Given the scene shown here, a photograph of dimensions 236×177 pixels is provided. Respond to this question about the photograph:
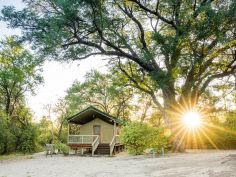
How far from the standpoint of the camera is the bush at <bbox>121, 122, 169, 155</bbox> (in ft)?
65.2

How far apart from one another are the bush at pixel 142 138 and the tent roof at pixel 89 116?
7152 millimetres

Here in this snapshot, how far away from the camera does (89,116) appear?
31.5 metres

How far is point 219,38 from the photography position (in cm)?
1543

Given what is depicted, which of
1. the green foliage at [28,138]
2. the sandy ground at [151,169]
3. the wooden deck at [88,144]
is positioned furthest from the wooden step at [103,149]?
the sandy ground at [151,169]

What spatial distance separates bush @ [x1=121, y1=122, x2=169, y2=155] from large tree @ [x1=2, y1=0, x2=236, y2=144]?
58.0 inches

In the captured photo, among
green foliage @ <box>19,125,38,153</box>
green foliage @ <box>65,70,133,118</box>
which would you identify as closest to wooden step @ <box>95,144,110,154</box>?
green foliage @ <box>19,125,38,153</box>

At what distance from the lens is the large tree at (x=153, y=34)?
50.2ft

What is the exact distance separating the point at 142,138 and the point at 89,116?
1232 cm

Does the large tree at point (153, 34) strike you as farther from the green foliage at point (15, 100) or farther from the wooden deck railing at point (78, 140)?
the green foliage at point (15, 100)

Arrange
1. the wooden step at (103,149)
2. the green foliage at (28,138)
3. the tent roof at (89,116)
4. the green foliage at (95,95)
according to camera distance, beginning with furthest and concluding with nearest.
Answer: the green foliage at (95,95), the green foliage at (28,138), the tent roof at (89,116), the wooden step at (103,149)

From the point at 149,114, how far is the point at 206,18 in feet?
107

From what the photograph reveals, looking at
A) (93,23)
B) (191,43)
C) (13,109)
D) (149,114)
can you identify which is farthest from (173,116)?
(149,114)

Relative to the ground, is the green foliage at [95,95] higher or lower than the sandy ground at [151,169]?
higher

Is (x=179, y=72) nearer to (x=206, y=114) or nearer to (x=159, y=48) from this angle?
(x=159, y=48)
